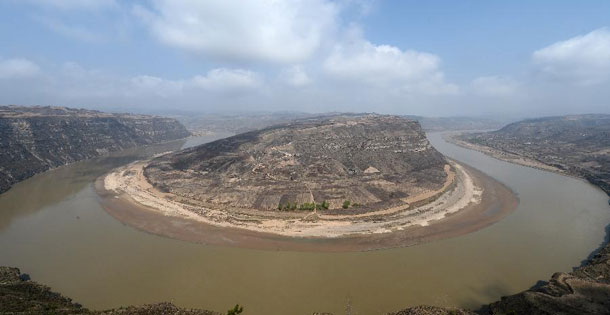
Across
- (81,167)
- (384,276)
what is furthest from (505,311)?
(81,167)

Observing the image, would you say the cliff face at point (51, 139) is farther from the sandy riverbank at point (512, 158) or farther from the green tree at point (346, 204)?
the sandy riverbank at point (512, 158)

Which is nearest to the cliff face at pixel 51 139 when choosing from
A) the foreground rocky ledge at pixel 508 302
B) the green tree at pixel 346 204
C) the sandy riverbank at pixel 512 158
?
the foreground rocky ledge at pixel 508 302

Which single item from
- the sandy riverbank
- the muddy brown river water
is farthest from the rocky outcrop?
the sandy riverbank

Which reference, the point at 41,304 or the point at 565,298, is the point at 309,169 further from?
the point at 41,304

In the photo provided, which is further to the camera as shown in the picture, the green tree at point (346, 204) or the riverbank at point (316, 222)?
the green tree at point (346, 204)

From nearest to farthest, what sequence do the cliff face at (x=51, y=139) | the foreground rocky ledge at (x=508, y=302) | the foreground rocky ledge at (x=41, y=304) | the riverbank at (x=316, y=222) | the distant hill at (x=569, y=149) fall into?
the foreground rocky ledge at (x=41, y=304)
the foreground rocky ledge at (x=508, y=302)
the riverbank at (x=316, y=222)
the cliff face at (x=51, y=139)
the distant hill at (x=569, y=149)
